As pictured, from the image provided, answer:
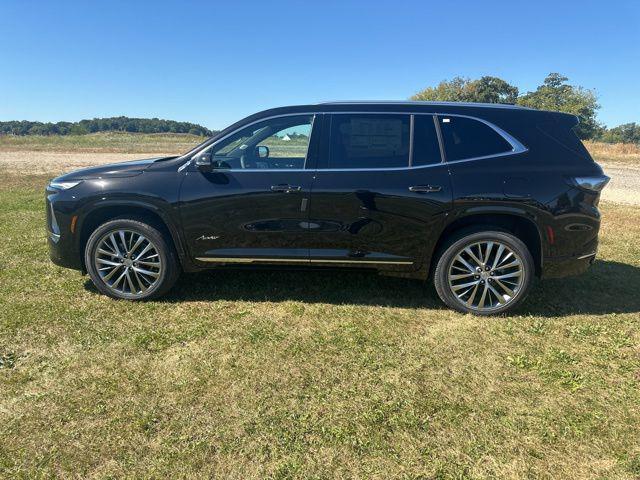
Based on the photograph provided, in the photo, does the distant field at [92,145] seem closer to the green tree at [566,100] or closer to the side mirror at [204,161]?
the side mirror at [204,161]

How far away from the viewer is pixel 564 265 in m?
3.88

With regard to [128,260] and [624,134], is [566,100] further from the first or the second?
[128,260]

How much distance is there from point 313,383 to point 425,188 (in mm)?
1910

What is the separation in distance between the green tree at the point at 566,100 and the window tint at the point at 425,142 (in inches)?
2414

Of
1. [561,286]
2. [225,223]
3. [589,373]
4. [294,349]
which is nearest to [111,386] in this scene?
[294,349]

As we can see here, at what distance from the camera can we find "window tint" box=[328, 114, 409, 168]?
12.7 ft

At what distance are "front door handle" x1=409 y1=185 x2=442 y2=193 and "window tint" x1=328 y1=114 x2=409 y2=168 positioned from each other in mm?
260

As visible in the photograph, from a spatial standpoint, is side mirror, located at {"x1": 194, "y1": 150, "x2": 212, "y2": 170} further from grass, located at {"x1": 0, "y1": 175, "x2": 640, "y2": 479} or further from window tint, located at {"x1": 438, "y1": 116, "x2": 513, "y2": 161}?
window tint, located at {"x1": 438, "y1": 116, "x2": 513, "y2": 161}

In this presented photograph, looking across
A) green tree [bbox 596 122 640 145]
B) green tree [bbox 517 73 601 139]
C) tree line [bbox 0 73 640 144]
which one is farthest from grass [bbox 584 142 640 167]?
green tree [bbox 596 122 640 145]

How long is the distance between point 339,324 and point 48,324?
2.46m

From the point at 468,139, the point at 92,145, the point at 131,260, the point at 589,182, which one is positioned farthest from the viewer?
the point at 92,145

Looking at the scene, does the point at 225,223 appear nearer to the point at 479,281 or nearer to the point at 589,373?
the point at 479,281

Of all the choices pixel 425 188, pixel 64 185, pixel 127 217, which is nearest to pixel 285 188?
pixel 425 188

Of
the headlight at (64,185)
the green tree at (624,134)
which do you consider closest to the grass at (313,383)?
the headlight at (64,185)
